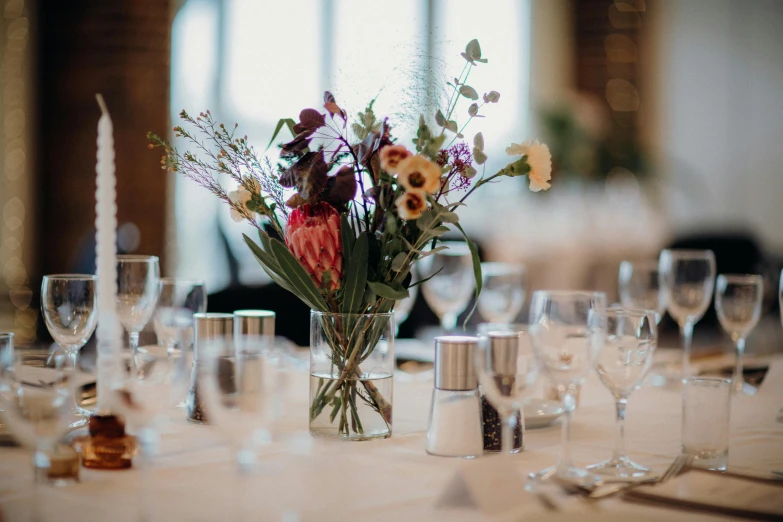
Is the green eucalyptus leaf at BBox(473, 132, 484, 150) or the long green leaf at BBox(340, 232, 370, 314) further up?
the green eucalyptus leaf at BBox(473, 132, 484, 150)

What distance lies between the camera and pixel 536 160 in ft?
3.53

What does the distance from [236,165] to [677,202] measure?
626 cm

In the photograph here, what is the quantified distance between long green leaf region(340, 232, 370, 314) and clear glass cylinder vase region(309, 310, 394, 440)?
0.01m

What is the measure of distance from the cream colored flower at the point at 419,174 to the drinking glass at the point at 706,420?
1.35ft

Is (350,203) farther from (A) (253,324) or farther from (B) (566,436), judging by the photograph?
(B) (566,436)

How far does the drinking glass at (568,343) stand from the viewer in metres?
0.93

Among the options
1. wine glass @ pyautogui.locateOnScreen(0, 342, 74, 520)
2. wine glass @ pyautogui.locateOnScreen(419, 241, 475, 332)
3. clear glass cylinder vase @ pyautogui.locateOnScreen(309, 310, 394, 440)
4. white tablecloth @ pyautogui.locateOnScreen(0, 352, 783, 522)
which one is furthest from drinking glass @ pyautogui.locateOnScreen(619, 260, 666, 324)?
wine glass @ pyautogui.locateOnScreen(0, 342, 74, 520)

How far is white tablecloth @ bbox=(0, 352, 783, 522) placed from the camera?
822 millimetres

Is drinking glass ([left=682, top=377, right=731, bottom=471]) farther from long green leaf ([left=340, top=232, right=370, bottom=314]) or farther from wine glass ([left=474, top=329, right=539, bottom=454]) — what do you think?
long green leaf ([left=340, top=232, right=370, bottom=314])

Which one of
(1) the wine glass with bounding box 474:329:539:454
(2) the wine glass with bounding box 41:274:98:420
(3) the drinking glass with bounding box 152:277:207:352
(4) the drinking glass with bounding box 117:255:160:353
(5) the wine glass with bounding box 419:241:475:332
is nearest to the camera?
(1) the wine glass with bounding box 474:329:539:454

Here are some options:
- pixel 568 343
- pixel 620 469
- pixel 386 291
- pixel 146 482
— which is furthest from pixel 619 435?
pixel 146 482

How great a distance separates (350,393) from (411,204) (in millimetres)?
275

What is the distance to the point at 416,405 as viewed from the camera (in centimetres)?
138

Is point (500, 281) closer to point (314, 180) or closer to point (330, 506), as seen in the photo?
point (314, 180)
